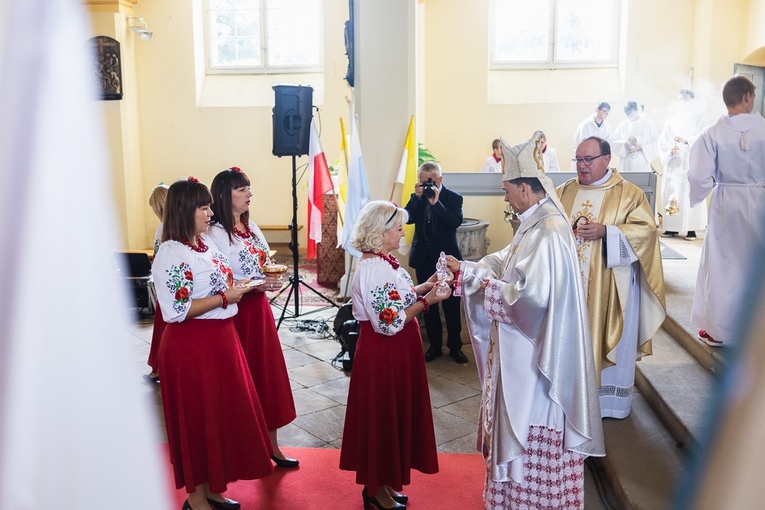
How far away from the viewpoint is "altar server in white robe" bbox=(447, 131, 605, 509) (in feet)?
9.79

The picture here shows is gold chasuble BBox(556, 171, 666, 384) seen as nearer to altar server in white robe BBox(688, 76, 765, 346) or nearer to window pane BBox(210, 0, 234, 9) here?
altar server in white robe BBox(688, 76, 765, 346)

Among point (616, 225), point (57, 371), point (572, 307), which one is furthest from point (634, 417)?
point (57, 371)

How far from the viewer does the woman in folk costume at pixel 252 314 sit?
3.96 m

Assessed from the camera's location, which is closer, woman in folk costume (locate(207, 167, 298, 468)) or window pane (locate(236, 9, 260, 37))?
woman in folk costume (locate(207, 167, 298, 468))

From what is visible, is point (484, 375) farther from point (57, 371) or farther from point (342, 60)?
point (342, 60)

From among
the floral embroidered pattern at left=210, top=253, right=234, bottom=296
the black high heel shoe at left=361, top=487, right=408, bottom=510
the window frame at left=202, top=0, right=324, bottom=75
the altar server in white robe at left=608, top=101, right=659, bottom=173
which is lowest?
the black high heel shoe at left=361, top=487, right=408, bottom=510

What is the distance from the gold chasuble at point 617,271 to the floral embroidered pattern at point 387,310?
54.4 inches

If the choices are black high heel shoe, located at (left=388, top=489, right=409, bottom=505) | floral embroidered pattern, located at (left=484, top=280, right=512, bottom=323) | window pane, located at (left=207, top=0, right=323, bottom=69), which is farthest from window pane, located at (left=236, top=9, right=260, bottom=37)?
floral embroidered pattern, located at (left=484, top=280, right=512, bottom=323)

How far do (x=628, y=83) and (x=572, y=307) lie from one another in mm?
9822

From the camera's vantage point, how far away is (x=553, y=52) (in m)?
12.4

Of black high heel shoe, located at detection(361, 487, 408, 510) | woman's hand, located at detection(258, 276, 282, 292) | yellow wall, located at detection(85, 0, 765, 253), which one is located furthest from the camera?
→ yellow wall, located at detection(85, 0, 765, 253)

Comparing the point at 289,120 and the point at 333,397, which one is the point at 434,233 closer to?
the point at 333,397

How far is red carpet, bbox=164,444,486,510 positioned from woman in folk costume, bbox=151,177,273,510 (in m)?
0.39

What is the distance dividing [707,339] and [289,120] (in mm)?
4373
